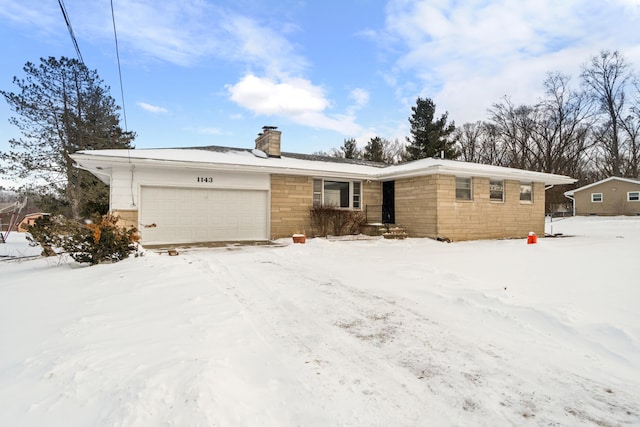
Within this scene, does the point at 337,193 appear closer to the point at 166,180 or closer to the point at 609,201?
the point at 166,180

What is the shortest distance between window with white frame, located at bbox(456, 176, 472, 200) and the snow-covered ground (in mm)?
6785

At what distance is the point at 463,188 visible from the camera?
41.2 ft

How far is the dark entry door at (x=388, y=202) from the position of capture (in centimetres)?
1376

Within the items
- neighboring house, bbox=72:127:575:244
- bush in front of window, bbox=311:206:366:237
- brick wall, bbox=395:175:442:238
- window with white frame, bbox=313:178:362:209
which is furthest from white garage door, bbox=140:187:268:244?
brick wall, bbox=395:175:442:238

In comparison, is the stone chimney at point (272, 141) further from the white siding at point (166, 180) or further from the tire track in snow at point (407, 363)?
the tire track in snow at point (407, 363)

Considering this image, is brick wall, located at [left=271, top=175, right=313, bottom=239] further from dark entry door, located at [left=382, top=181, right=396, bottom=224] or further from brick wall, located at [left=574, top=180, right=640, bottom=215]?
brick wall, located at [left=574, top=180, right=640, bottom=215]

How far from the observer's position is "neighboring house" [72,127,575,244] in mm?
10273

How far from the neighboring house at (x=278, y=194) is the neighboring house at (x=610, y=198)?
18.9 m

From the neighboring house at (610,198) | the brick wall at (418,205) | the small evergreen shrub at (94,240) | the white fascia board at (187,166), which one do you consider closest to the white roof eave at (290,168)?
the white fascia board at (187,166)

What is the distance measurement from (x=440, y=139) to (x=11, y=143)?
1211 inches

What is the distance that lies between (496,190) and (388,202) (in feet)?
14.0

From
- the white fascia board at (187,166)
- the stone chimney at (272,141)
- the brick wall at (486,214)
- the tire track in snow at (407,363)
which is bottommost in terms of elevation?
the tire track in snow at (407,363)

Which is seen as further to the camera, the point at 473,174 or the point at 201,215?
the point at 473,174

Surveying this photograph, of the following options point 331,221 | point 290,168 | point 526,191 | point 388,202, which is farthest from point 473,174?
point 290,168
